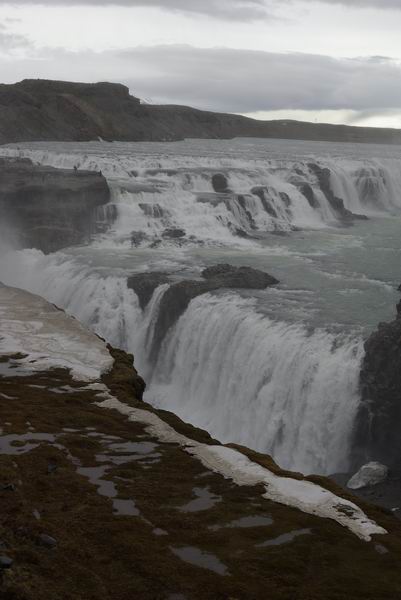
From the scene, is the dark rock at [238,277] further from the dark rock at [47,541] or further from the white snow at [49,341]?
the dark rock at [47,541]

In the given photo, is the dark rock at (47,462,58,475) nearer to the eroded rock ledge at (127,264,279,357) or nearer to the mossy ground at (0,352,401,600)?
the mossy ground at (0,352,401,600)

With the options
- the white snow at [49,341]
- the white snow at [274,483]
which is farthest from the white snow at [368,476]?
the white snow at [49,341]

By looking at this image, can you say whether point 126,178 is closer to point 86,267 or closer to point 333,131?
point 86,267

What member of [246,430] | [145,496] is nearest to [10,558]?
[145,496]

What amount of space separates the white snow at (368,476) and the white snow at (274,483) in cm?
512

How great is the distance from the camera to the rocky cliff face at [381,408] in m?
19.5

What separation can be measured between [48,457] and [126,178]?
129 feet

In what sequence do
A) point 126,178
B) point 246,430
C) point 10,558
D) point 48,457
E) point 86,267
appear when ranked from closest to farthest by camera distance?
point 10,558 < point 48,457 < point 246,430 < point 86,267 < point 126,178

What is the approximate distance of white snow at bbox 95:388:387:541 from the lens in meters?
11.5

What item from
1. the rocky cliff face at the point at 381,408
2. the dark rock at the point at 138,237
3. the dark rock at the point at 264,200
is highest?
the dark rock at the point at 264,200

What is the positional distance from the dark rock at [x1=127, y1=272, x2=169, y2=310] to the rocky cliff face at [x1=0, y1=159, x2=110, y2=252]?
976 centimetres

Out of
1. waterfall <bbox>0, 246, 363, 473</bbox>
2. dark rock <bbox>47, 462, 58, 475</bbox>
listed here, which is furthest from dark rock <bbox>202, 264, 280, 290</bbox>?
dark rock <bbox>47, 462, 58, 475</bbox>

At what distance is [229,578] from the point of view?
31.0 feet

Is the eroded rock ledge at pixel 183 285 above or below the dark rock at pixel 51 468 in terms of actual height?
above
